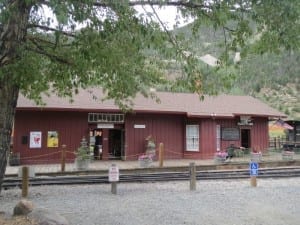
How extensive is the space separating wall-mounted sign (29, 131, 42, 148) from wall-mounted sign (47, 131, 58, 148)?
1.64 ft

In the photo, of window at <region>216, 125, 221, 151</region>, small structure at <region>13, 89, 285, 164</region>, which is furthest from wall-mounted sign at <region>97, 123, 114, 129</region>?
window at <region>216, 125, 221, 151</region>

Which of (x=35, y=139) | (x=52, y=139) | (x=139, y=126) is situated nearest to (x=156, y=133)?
(x=139, y=126)

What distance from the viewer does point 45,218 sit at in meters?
7.41

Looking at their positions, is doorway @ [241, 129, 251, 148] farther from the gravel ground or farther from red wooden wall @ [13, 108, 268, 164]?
the gravel ground

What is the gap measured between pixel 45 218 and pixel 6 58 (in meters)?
2.78

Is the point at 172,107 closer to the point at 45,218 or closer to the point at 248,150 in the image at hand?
the point at 248,150

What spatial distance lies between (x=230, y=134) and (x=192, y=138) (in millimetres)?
2783

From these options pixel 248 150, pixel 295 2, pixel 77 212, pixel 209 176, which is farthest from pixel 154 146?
pixel 295 2

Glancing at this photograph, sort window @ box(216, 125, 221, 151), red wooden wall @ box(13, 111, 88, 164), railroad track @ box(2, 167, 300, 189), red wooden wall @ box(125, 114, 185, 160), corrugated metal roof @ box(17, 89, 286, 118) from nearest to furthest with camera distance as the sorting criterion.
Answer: railroad track @ box(2, 167, 300, 189)
red wooden wall @ box(13, 111, 88, 164)
corrugated metal roof @ box(17, 89, 286, 118)
red wooden wall @ box(125, 114, 185, 160)
window @ box(216, 125, 221, 151)

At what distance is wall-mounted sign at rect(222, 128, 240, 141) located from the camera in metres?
28.4

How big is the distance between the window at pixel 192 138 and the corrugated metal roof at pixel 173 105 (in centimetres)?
114

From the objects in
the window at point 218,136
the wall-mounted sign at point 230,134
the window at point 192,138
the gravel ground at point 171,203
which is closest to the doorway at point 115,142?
the window at point 192,138

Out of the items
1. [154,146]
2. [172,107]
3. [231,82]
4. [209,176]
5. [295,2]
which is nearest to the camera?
[295,2]

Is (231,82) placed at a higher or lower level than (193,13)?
lower
